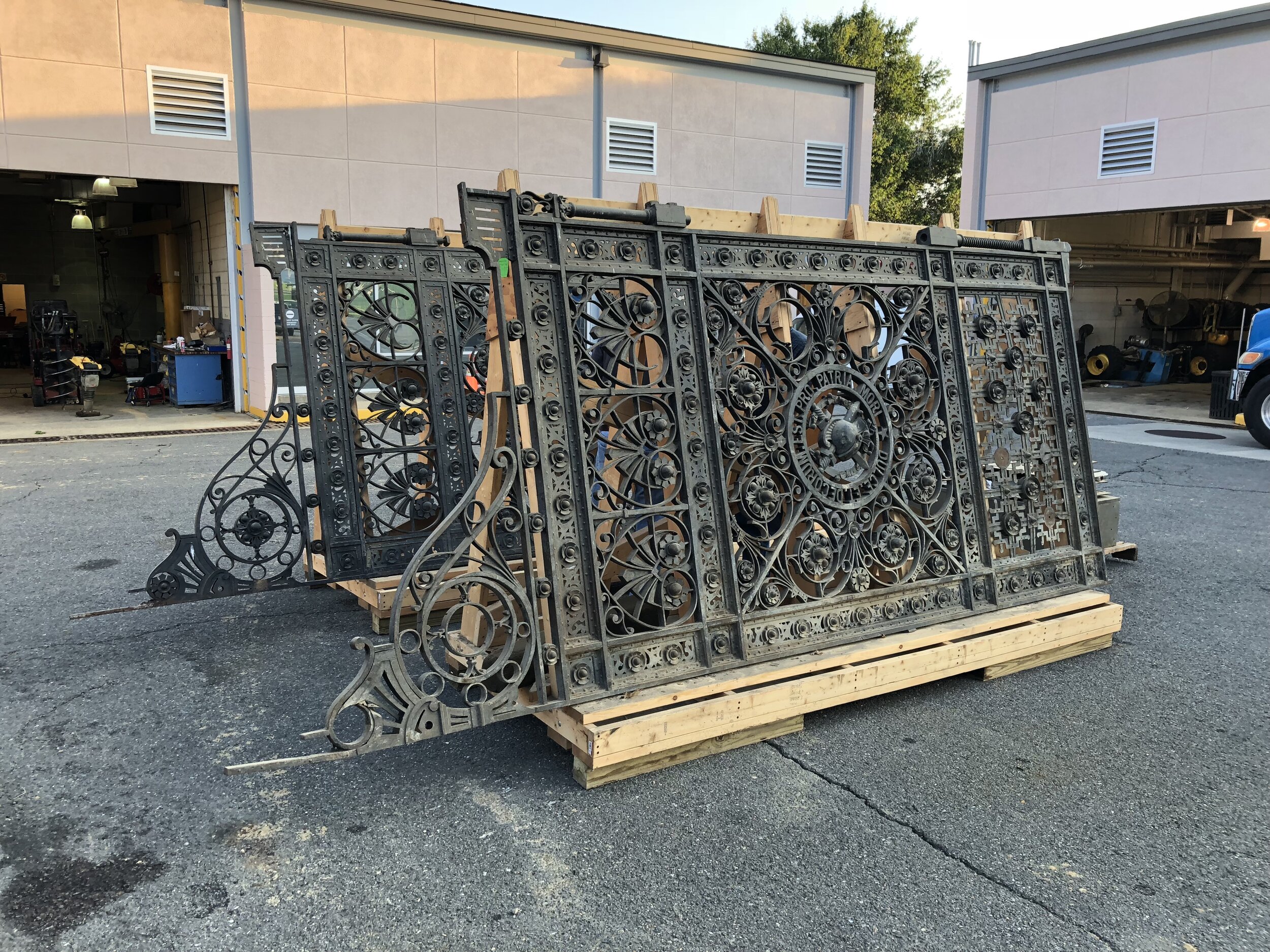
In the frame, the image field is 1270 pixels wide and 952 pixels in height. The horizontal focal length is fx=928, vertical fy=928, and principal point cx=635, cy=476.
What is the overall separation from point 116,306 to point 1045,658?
78.7 ft

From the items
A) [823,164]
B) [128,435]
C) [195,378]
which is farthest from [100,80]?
[823,164]

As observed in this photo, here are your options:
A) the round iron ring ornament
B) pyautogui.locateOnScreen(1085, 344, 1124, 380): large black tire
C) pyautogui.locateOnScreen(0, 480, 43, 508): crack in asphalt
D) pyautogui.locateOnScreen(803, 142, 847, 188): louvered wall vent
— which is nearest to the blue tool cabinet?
pyautogui.locateOnScreen(0, 480, 43, 508): crack in asphalt

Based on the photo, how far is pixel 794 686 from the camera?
3734 millimetres

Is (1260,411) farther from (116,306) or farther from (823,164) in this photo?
(116,306)

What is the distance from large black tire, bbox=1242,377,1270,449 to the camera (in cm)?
1212

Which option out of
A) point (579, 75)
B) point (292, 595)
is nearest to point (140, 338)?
point (579, 75)

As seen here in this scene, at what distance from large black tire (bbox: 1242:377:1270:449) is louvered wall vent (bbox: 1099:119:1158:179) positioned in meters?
5.70

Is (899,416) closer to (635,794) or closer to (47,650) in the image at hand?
(635,794)

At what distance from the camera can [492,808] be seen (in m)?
3.24

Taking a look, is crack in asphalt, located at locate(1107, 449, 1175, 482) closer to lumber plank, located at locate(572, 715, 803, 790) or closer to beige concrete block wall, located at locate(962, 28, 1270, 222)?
beige concrete block wall, located at locate(962, 28, 1270, 222)

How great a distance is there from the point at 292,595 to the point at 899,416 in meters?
3.82

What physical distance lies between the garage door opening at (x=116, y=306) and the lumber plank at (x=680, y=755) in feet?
37.9

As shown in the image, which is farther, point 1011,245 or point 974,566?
point 1011,245

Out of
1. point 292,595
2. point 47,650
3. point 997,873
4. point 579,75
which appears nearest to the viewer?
point 997,873
